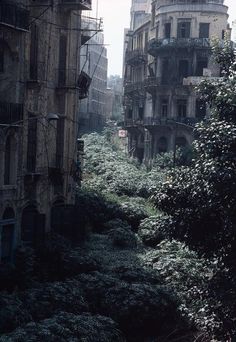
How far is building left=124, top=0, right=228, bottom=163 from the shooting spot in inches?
2169

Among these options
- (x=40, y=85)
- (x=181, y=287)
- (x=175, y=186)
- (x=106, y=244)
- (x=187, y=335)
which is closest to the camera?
(x=175, y=186)

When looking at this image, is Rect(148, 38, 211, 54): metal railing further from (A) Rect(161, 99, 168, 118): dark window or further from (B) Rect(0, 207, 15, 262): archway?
(B) Rect(0, 207, 15, 262): archway

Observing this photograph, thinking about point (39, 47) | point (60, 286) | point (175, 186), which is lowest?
point (60, 286)

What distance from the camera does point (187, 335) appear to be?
63.9ft

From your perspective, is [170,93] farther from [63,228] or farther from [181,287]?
[181,287]

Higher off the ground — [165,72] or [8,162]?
[165,72]

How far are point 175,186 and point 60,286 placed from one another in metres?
6.50

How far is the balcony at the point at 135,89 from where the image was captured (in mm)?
61819

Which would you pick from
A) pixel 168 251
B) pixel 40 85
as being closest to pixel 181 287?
pixel 168 251

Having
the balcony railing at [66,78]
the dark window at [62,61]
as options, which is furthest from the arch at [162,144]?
the dark window at [62,61]

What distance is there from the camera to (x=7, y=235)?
85.0ft

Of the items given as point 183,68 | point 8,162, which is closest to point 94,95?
point 183,68

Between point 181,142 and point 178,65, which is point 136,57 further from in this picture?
point 181,142

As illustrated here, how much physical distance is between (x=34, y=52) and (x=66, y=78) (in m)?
3.20
